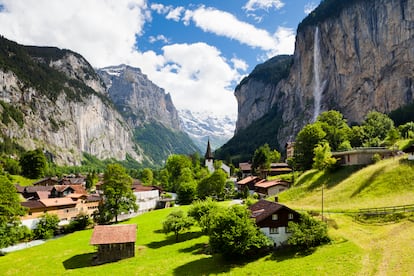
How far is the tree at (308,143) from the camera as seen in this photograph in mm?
80500

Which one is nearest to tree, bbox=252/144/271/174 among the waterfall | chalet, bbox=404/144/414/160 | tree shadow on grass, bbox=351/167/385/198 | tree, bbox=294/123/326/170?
tree, bbox=294/123/326/170

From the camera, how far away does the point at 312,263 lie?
1313 inches

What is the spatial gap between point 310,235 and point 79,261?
31083mm

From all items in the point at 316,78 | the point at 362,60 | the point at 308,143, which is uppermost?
the point at 316,78

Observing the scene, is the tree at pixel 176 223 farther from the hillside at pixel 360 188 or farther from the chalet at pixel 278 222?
the hillside at pixel 360 188

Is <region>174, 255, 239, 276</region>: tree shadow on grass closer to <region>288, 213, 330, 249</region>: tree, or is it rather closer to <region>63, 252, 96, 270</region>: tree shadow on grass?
<region>288, 213, 330, 249</region>: tree

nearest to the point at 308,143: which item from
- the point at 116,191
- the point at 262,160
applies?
the point at 262,160

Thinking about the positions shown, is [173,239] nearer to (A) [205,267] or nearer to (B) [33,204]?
(A) [205,267]

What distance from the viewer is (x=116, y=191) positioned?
227 ft

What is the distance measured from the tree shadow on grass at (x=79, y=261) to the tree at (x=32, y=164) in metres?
90.7

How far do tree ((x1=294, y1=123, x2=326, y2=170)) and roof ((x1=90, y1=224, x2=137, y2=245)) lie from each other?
1875 inches

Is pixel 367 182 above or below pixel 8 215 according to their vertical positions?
above

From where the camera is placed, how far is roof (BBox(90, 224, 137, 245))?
153 ft

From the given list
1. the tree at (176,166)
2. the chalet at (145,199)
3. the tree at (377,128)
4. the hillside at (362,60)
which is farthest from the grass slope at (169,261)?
the hillside at (362,60)
